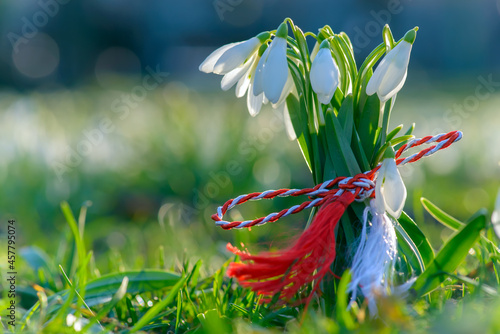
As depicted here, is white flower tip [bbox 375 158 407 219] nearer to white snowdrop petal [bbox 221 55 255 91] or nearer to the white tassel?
the white tassel

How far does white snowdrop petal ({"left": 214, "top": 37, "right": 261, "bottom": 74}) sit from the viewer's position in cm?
84

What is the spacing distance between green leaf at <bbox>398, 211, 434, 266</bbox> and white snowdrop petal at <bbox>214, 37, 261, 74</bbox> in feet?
1.14

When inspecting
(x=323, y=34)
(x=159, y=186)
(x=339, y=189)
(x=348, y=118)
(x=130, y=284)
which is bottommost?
(x=159, y=186)

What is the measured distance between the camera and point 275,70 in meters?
0.79

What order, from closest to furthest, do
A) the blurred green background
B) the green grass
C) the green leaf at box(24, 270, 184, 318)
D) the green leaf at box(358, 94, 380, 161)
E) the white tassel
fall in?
1. the white tassel
2. the green leaf at box(358, 94, 380, 161)
3. the green leaf at box(24, 270, 184, 318)
4. the green grass
5. the blurred green background

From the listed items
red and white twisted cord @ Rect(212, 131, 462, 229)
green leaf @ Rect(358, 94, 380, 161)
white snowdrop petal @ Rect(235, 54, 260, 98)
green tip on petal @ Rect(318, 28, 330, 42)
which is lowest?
red and white twisted cord @ Rect(212, 131, 462, 229)

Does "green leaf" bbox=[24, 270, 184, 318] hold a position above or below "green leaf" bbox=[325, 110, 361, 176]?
below

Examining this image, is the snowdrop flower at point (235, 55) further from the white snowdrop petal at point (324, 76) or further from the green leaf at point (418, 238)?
the green leaf at point (418, 238)

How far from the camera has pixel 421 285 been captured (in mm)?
787

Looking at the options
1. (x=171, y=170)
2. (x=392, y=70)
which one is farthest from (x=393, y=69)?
(x=171, y=170)

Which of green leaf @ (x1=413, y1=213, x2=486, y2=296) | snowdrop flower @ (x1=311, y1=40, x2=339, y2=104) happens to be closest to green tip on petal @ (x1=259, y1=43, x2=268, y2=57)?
snowdrop flower @ (x1=311, y1=40, x2=339, y2=104)

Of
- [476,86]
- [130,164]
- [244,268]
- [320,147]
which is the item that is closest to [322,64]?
[320,147]

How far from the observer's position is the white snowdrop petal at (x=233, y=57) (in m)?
0.84

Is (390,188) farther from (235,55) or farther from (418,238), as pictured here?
(235,55)
